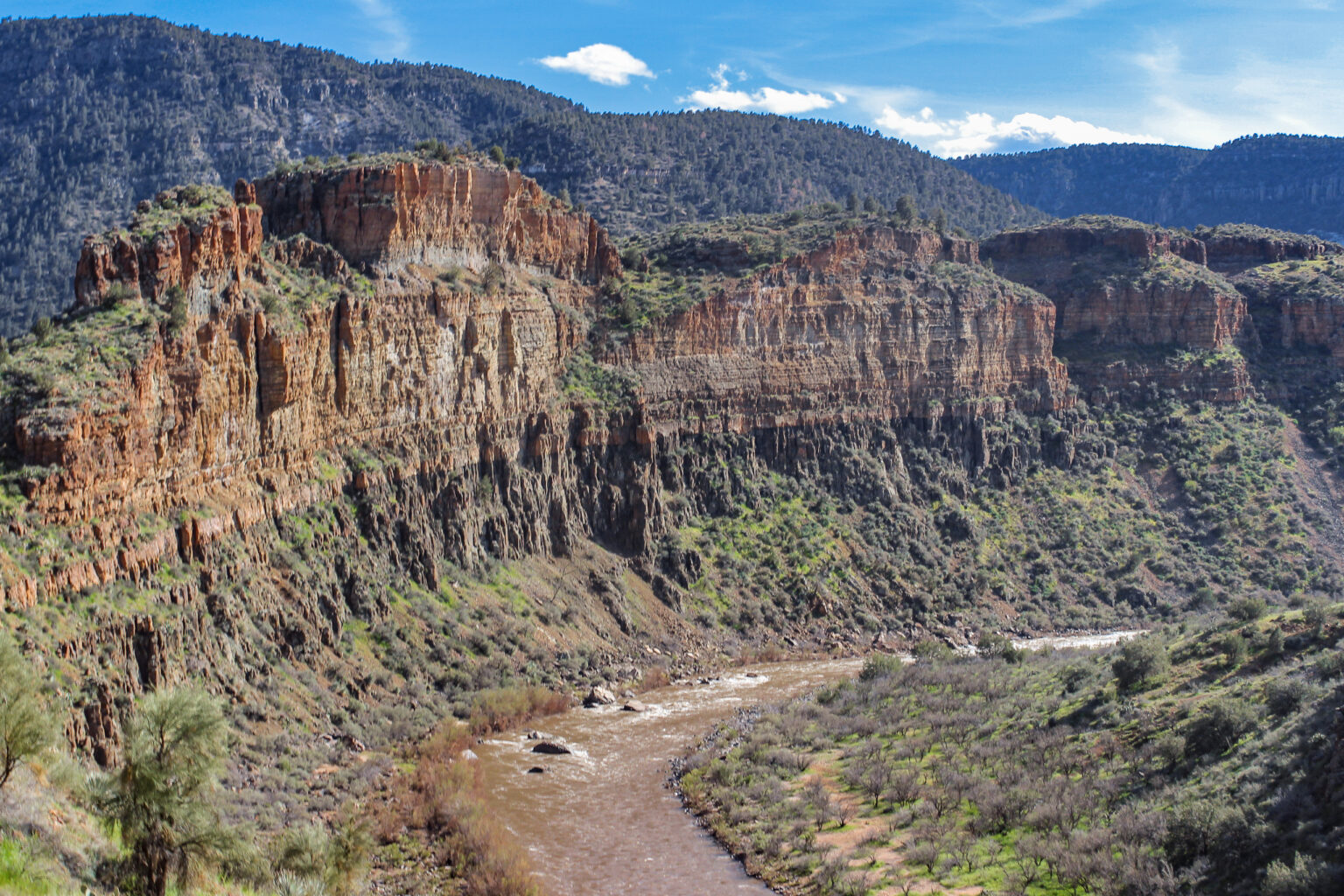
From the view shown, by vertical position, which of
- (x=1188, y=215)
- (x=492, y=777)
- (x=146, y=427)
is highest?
(x=1188, y=215)

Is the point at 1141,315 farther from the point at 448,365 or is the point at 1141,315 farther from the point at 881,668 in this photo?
the point at 448,365

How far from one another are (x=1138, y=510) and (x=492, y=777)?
2089 inches

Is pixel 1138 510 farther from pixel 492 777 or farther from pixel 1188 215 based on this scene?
pixel 1188 215

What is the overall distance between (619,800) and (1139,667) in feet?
59.4

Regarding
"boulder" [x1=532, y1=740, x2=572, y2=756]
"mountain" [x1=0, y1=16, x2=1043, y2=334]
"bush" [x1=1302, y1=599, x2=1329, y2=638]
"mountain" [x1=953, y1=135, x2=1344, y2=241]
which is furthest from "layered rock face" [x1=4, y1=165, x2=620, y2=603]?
"mountain" [x1=953, y1=135, x2=1344, y2=241]

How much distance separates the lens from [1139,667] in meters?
40.5

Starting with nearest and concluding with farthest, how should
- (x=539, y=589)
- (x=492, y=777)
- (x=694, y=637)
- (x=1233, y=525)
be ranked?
(x=492, y=777) < (x=539, y=589) < (x=694, y=637) < (x=1233, y=525)

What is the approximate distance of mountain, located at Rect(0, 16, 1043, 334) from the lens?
12100cm

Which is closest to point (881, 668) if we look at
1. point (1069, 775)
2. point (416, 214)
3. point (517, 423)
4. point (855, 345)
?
point (1069, 775)

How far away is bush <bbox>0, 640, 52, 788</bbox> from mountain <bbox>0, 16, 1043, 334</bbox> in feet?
298

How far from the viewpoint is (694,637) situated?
59.7 metres

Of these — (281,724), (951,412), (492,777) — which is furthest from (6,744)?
(951,412)

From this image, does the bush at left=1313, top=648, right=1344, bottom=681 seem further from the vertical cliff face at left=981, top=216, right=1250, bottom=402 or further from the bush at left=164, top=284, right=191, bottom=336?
the vertical cliff face at left=981, top=216, right=1250, bottom=402

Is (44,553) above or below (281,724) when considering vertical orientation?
above
